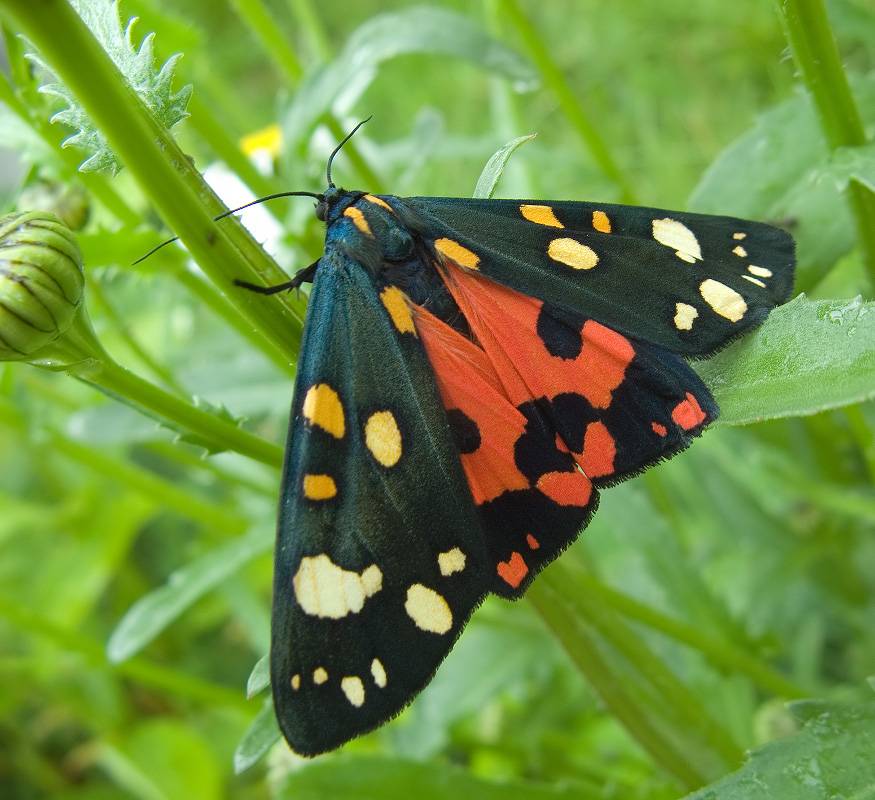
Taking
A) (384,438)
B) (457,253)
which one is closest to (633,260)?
(457,253)

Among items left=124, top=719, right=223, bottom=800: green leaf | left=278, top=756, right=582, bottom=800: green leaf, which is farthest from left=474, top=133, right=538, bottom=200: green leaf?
left=124, top=719, right=223, bottom=800: green leaf

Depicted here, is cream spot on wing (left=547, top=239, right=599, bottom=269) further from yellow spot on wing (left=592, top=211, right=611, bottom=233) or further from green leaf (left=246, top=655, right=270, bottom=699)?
green leaf (left=246, top=655, right=270, bottom=699)

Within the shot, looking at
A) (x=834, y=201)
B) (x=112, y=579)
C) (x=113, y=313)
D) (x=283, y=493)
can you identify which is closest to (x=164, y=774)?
(x=112, y=579)

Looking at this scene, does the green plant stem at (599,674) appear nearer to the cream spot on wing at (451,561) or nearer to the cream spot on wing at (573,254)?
the cream spot on wing at (451,561)

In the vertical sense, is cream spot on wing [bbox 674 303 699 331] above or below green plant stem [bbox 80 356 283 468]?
below

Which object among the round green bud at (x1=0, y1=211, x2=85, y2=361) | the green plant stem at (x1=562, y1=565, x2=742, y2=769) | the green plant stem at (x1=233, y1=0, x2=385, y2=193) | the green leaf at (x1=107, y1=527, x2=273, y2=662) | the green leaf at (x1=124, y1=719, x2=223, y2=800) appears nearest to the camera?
the round green bud at (x1=0, y1=211, x2=85, y2=361)

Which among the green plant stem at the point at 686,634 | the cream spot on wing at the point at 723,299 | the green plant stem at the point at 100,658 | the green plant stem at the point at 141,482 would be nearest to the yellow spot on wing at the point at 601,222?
the cream spot on wing at the point at 723,299

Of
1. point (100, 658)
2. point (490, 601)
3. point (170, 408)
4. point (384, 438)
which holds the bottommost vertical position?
point (490, 601)

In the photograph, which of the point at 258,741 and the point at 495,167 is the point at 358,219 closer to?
the point at 495,167
